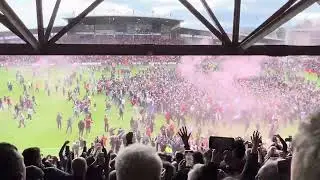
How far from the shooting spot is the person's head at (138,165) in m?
1.70

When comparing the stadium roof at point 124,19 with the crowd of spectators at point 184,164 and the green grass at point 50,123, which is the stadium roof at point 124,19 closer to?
the crowd of spectators at point 184,164

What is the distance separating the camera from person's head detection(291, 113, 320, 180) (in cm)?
89

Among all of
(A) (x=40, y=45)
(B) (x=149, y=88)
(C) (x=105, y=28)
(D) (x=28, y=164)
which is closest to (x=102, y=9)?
(C) (x=105, y=28)

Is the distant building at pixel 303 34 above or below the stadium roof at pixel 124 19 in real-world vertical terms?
below

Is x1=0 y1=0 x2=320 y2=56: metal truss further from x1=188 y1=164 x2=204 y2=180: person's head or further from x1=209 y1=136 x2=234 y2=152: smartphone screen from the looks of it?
x1=188 y1=164 x2=204 y2=180: person's head

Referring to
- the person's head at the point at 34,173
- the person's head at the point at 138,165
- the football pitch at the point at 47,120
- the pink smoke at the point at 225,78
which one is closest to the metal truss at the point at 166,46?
the person's head at the point at 34,173

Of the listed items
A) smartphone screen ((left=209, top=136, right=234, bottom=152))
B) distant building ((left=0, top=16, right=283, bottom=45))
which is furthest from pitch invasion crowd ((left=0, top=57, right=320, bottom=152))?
smartphone screen ((left=209, top=136, right=234, bottom=152))

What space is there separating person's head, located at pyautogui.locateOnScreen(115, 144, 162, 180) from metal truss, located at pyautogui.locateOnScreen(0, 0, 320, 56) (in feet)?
11.2

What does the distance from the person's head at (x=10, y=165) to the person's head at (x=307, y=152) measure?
1.32m

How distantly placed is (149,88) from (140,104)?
25.0 inches

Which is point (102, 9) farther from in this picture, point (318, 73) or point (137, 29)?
point (318, 73)

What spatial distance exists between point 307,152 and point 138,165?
0.87 metres

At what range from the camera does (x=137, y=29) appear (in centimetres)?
812

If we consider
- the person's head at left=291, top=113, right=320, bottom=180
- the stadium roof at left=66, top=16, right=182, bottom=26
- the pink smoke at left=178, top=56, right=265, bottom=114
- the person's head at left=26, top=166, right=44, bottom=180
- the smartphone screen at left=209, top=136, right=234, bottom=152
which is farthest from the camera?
the pink smoke at left=178, top=56, right=265, bottom=114
